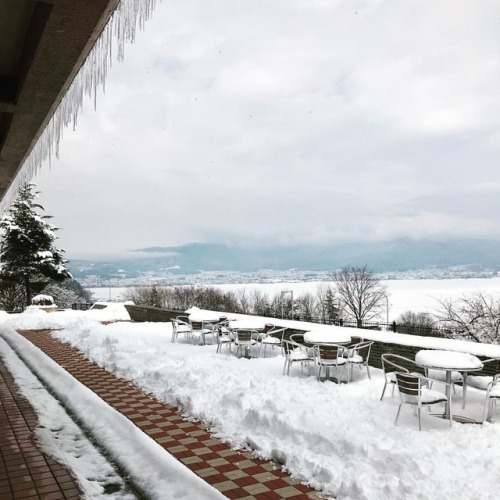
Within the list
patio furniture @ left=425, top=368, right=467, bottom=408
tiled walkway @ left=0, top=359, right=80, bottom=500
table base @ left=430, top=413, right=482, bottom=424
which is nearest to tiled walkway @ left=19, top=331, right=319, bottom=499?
tiled walkway @ left=0, top=359, right=80, bottom=500

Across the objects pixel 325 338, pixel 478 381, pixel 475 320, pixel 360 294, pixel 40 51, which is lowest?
pixel 360 294

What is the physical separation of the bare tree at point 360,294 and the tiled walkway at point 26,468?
214 feet

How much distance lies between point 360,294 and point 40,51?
69496 mm

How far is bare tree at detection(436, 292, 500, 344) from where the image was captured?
81.0 ft

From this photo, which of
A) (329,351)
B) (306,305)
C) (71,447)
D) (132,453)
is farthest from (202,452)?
(306,305)

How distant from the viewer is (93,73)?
9.56 ft

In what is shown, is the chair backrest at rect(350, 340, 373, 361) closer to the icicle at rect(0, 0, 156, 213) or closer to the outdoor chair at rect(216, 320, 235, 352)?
the outdoor chair at rect(216, 320, 235, 352)

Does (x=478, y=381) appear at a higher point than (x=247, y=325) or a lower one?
lower

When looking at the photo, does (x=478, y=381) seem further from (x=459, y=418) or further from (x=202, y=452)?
(x=202, y=452)

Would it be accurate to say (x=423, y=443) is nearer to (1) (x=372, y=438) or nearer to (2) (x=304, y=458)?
(1) (x=372, y=438)

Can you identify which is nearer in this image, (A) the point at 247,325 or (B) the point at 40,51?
(B) the point at 40,51

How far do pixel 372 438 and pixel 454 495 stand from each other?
103cm

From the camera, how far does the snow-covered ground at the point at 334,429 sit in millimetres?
3502

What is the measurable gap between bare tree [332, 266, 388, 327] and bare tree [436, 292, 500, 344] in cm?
4065
